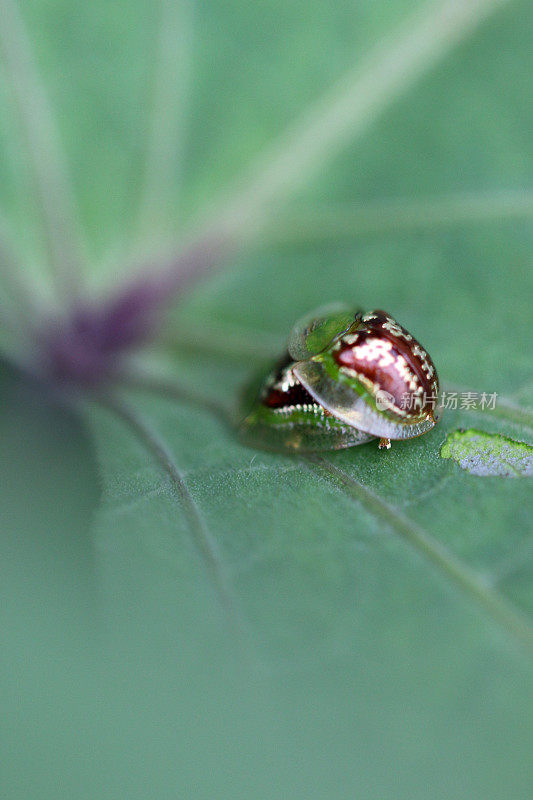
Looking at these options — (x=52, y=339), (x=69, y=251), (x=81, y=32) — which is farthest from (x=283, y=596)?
(x=81, y=32)

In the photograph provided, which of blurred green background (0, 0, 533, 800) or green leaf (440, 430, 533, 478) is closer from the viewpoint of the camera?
blurred green background (0, 0, 533, 800)

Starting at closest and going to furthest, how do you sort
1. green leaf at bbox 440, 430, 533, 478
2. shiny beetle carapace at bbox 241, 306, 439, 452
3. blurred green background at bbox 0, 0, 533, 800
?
1. blurred green background at bbox 0, 0, 533, 800
2. green leaf at bbox 440, 430, 533, 478
3. shiny beetle carapace at bbox 241, 306, 439, 452

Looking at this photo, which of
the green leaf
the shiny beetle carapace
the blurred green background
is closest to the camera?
the blurred green background

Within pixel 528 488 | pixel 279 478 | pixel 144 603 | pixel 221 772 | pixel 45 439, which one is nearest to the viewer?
pixel 221 772

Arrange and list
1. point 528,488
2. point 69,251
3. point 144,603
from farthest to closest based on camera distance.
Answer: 1. point 69,251
2. point 528,488
3. point 144,603

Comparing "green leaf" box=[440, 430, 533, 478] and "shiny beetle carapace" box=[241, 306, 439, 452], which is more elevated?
Answer: "shiny beetle carapace" box=[241, 306, 439, 452]

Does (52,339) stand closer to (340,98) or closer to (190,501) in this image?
(190,501)
